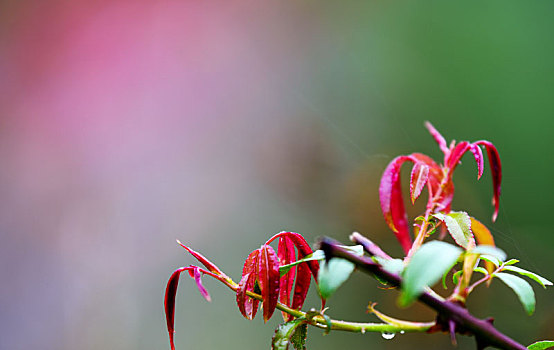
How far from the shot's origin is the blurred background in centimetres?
94

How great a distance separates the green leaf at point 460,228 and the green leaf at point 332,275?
8 cm

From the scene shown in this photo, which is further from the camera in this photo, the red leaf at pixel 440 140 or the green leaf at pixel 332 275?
the red leaf at pixel 440 140

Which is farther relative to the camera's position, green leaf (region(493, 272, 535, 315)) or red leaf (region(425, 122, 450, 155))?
red leaf (region(425, 122, 450, 155))

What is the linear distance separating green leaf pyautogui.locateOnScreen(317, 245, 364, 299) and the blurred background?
2.57 ft

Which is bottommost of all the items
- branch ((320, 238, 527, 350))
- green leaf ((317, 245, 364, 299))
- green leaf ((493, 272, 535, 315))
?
green leaf ((493, 272, 535, 315))

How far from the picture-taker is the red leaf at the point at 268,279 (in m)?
0.23

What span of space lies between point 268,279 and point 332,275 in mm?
59

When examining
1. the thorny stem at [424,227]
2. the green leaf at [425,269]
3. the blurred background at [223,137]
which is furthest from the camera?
the blurred background at [223,137]

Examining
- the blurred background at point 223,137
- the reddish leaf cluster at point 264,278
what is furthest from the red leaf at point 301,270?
the blurred background at point 223,137

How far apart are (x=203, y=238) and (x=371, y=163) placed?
410 millimetres

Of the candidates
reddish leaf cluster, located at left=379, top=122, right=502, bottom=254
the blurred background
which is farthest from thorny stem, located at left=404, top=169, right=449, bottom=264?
the blurred background

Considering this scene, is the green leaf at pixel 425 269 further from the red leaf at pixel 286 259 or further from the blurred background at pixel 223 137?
the blurred background at pixel 223 137

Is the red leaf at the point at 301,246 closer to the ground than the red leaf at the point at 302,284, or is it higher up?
higher up

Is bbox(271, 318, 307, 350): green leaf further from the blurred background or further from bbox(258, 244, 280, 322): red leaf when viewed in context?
the blurred background
